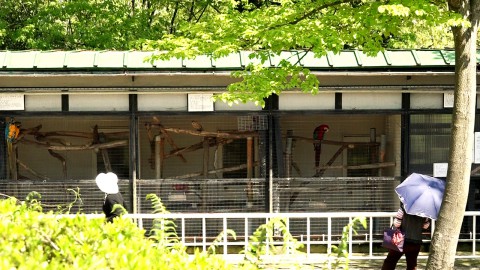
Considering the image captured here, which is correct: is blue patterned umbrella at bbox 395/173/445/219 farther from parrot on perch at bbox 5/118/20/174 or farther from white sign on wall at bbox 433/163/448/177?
parrot on perch at bbox 5/118/20/174

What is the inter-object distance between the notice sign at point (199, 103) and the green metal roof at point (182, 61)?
52cm

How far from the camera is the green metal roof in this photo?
12.1 m

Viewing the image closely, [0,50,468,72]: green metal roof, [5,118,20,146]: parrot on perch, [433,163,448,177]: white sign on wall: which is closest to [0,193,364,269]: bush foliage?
[0,50,468,72]: green metal roof

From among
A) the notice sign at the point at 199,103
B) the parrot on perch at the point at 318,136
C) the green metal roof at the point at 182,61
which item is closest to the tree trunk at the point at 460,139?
the green metal roof at the point at 182,61

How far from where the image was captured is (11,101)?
486 inches

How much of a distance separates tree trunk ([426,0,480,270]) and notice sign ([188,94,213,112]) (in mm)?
4746

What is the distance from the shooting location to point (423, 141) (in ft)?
42.2

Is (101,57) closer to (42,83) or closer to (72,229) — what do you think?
(42,83)

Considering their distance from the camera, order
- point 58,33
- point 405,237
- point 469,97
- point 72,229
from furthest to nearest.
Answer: point 58,33 → point 405,237 → point 469,97 → point 72,229

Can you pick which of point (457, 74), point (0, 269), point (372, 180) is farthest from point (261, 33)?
point (0, 269)

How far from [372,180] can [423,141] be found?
1.15 m

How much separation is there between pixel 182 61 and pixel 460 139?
5214mm

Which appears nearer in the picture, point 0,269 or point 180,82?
point 0,269

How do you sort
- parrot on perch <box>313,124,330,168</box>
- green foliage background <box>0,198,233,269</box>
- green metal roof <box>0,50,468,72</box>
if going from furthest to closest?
1. parrot on perch <box>313,124,330,168</box>
2. green metal roof <box>0,50,468,72</box>
3. green foliage background <box>0,198,233,269</box>
